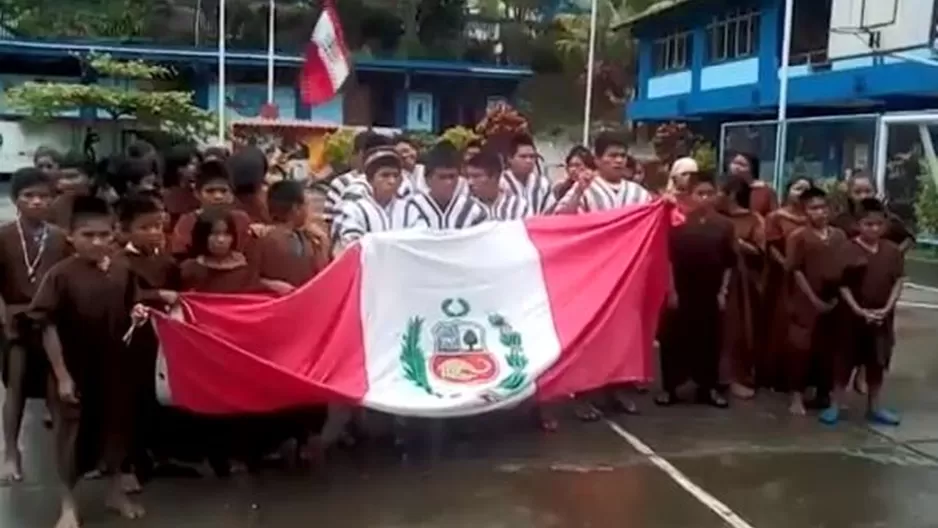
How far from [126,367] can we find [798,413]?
401cm

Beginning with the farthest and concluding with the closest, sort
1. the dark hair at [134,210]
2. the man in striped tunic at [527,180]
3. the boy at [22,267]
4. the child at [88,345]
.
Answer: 1. the man in striped tunic at [527,180]
2. the boy at [22,267]
3. the dark hair at [134,210]
4. the child at [88,345]

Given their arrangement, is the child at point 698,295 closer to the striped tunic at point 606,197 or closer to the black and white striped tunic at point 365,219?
the striped tunic at point 606,197

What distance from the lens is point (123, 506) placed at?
5344mm

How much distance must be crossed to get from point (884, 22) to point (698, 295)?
665 centimetres

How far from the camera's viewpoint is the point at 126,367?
524 centimetres

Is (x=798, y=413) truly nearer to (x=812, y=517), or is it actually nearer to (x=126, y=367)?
(x=812, y=517)

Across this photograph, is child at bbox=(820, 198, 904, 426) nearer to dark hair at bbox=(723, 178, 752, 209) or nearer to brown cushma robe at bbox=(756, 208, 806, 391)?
brown cushma robe at bbox=(756, 208, 806, 391)

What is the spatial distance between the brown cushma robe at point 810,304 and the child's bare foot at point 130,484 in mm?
3762

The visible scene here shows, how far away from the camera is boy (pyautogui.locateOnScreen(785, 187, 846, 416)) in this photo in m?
7.02

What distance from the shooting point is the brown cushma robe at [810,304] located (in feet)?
23.0

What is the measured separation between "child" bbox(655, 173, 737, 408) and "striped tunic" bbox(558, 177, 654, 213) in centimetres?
30

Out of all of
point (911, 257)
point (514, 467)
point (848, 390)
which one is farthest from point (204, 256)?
point (911, 257)

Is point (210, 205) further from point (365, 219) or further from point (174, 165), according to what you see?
point (174, 165)

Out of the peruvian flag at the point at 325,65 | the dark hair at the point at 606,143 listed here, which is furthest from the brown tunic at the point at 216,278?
the peruvian flag at the point at 325,65
